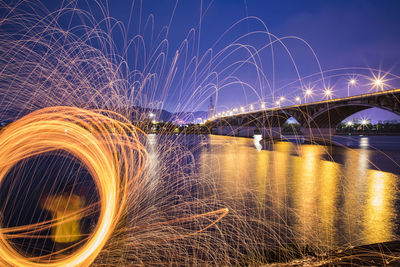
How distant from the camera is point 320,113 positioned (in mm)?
46812

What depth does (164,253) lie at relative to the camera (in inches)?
177

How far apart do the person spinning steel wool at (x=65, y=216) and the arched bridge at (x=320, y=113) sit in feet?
119

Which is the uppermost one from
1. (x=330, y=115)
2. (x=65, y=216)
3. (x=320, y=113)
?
(x=320, y=113)

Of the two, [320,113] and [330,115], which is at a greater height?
[320,113]

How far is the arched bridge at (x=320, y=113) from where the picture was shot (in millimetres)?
31797

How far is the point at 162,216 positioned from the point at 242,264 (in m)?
2.99

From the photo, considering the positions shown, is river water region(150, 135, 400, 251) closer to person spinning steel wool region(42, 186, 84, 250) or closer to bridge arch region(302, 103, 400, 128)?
person spinning steel wool region(42, 186, 84, 250)

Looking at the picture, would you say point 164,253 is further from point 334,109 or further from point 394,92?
point 334,109

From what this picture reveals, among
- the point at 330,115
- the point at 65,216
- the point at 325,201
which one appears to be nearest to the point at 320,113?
the point at 330,115

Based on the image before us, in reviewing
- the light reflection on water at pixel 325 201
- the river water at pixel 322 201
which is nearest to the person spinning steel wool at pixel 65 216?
the river water at pixel 322 201

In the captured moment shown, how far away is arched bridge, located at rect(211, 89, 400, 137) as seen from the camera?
104 feet

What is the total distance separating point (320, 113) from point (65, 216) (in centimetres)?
5113

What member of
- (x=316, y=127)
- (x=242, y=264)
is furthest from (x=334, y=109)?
(x=242, y=264)

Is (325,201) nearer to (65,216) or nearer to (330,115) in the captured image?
(65,216)
